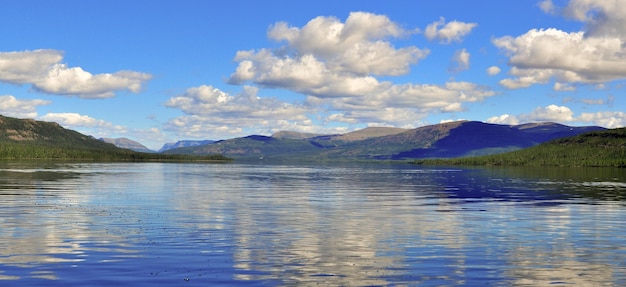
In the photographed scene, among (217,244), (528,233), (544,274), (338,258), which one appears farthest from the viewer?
(528,233)

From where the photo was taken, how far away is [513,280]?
32.0 m

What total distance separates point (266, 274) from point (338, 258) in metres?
6.27

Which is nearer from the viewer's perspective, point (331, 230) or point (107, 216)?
→ point (331, 230)

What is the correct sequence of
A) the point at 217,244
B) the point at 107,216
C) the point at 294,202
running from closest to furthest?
the point at 217,244, the point at 107,216, the point at 294,202

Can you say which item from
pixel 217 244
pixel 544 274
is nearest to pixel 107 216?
pixel 217 244

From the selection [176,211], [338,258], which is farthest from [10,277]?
[176,211]

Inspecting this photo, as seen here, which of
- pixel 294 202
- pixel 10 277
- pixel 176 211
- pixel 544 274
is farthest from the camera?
pixel 294 202

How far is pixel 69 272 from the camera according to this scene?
3281 centimetres

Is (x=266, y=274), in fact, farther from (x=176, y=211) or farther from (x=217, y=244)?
(x=176, y=211)

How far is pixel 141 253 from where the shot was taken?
128ft

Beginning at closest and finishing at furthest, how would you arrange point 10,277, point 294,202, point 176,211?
1. point 10,277
2. point 176,211
3. point 294,202

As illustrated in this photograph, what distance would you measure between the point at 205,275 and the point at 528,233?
1134 inches

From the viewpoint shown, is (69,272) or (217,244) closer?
(69,272)

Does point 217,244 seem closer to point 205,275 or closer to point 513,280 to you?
point 205,275
